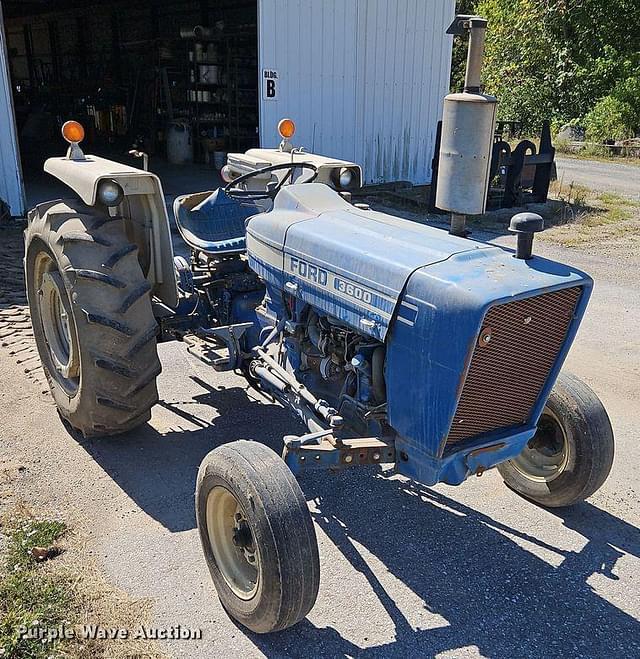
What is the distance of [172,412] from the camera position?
406 cm

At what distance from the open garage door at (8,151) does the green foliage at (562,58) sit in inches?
615

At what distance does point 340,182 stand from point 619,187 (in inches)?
404

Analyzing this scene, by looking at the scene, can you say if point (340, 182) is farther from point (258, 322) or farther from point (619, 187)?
point (619, 187)

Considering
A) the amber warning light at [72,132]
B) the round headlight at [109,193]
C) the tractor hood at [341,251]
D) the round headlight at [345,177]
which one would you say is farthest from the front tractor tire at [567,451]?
the amber warning light at [72,132]

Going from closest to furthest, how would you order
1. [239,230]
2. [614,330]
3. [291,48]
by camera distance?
[239,230], [614,330], [291,48]

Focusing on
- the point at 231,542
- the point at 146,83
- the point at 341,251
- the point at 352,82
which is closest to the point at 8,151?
the point at 352,82

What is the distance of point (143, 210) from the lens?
3787mm

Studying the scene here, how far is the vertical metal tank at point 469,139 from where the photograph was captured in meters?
2.39

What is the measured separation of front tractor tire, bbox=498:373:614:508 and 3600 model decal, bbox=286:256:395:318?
1.11 m

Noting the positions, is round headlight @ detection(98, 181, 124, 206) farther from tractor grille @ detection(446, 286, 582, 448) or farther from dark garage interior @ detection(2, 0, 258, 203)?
dark garage interior @ detection(2, 0, 258, 203)

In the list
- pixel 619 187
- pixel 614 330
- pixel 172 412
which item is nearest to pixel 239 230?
pixel 172 412

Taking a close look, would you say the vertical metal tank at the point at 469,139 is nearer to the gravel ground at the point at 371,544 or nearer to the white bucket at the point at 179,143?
the gravel ground at the point at 371,544

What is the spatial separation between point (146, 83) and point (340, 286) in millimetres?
14183

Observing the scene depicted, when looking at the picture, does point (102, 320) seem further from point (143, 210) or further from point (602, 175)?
point (602, 175)
